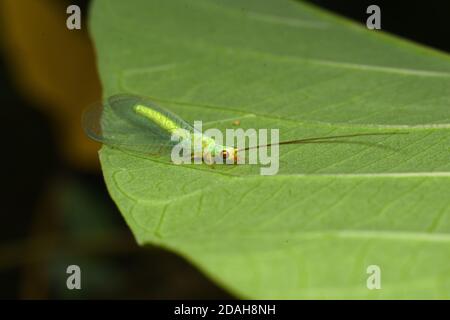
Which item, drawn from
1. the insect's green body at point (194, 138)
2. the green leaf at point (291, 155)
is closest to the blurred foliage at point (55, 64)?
the green leaf at point (291, 155)

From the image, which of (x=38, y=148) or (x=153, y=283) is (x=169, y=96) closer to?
(x=153, y=283)

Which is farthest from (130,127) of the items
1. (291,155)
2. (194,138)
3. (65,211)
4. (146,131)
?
(65,211)

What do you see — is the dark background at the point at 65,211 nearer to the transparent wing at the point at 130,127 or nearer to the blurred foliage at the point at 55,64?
the blurred foliage at the point at 55,64

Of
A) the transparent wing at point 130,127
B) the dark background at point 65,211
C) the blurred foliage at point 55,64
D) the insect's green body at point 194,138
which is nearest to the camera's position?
the insect's green body at point 194,138

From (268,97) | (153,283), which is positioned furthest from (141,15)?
(153,283)

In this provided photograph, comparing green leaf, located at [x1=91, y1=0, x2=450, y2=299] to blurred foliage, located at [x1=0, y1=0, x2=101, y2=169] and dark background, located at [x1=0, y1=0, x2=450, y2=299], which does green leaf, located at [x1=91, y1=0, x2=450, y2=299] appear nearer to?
dark background, located at [x1=0, y1=0, x2=450, y2=299]

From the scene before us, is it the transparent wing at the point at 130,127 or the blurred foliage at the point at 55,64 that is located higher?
the blurred foliage at the point at 55,64
